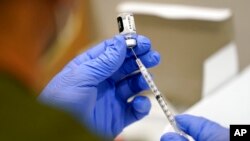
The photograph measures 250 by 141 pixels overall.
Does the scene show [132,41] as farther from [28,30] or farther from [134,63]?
[28,30]

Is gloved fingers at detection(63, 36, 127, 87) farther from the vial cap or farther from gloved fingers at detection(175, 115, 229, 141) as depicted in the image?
→ gloved fingers at detection(175, 115, 229, 141)

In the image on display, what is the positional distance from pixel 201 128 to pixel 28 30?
14.4 inches

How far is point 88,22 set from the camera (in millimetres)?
1493

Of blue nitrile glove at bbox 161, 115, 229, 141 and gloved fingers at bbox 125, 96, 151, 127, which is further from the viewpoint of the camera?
gloved fingers at bbox 125, 96, 151, 127

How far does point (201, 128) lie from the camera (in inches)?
27.8

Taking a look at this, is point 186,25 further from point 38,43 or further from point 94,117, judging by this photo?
point 38,43

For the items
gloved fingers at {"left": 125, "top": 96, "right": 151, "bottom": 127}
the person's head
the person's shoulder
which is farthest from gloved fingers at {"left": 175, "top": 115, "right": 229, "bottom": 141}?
the person's shoulder

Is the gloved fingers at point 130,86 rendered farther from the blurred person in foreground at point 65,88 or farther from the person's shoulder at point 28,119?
the person's shoulder at point 28,119

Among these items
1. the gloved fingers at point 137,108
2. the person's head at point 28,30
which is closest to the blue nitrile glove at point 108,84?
the gloved fingers at point 137,108

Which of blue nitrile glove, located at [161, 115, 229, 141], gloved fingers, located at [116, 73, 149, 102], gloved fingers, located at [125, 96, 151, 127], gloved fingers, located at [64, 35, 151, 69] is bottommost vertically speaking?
blue nitrile glove, located at [161, 115, 229, 141]

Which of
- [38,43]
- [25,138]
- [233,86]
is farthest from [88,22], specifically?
[25,138]

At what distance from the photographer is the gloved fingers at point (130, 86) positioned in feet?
2.70

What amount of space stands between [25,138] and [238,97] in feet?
2.51

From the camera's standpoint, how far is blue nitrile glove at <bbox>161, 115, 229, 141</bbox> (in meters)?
0.68
